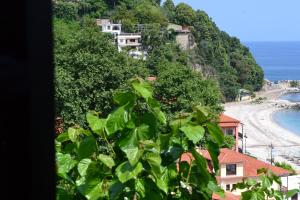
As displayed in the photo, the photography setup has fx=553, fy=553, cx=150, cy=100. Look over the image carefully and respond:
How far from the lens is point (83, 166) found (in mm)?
1383

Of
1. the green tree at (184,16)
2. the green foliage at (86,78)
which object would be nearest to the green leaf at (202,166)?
the green foliage at (86,78)

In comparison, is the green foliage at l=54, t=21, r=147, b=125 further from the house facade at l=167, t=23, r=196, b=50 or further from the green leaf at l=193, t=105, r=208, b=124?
the house facade at l=167, t=23, r=196, b=50

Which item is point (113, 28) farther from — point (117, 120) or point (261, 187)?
point (117, 120)

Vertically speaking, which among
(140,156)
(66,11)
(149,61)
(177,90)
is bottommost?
(177,90)

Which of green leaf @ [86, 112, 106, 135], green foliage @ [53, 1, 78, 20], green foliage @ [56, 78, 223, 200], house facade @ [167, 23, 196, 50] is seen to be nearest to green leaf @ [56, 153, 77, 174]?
green foliage @ [56, 78, 223, 200]

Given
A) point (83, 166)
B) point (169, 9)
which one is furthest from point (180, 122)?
point (169, 9)

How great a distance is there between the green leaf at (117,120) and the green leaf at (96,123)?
0.08 meters

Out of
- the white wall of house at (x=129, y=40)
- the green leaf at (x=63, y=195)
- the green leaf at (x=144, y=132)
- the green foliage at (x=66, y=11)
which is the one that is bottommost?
the green leaf at (x=63, y=195)

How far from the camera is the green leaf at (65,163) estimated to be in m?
1.44

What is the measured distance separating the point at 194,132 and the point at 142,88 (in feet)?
0.53

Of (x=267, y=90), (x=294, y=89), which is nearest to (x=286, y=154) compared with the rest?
(x=267, y=90)

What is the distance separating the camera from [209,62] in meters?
46.2

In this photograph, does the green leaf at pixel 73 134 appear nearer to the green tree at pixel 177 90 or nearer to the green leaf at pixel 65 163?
the green leaf at pixel 65 163

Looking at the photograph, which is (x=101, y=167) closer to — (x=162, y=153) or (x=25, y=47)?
(x=162, y=153)
